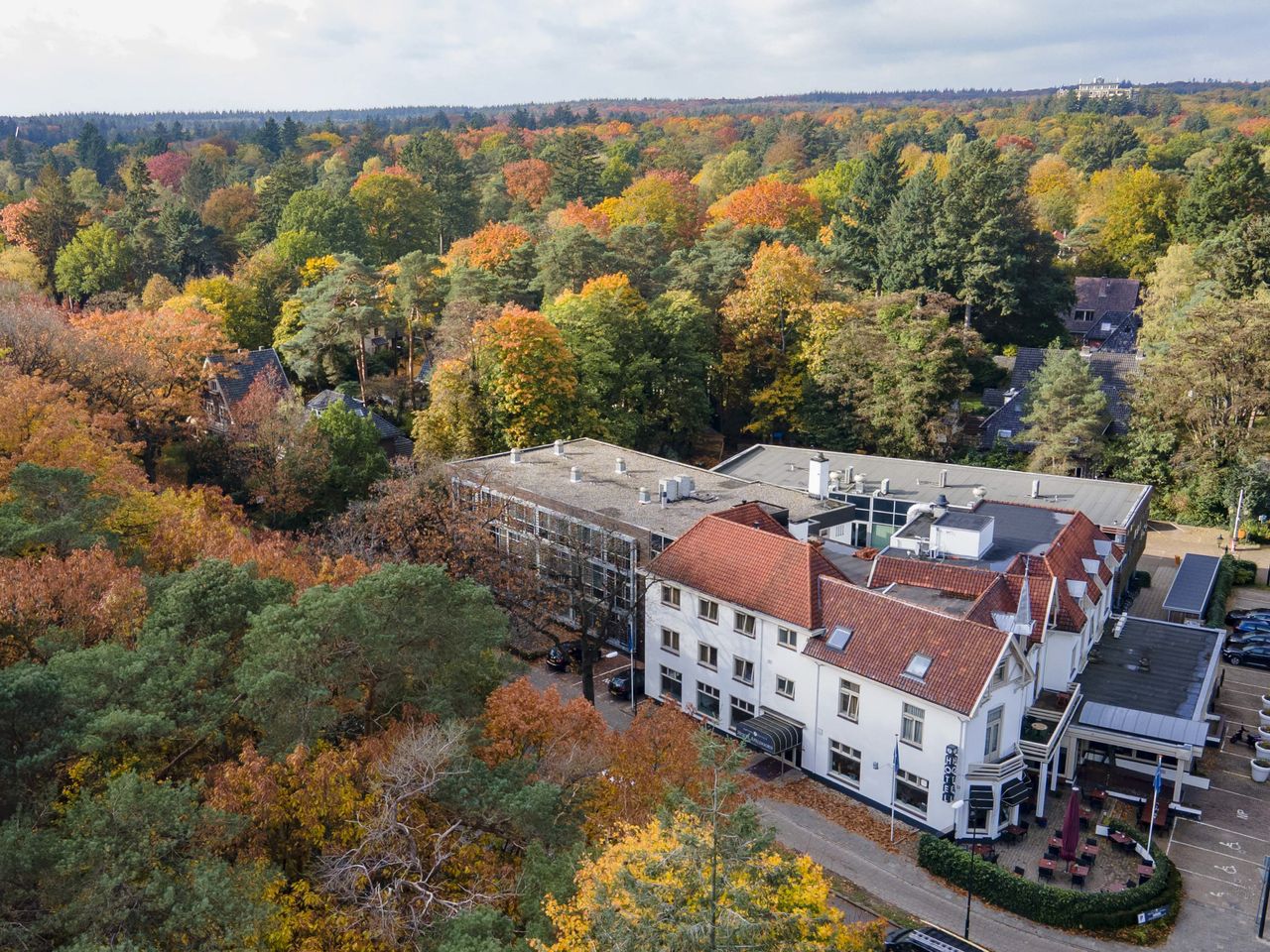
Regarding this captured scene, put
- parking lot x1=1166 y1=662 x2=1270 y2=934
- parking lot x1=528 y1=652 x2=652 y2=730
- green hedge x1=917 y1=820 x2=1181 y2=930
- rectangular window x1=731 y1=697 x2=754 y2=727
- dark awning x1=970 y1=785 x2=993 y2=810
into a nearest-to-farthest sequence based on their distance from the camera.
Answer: green hedge x1=917 y1=820 x2=1181 y2=930
parking lot x1=1166 y1=662 x2=1270 y2=934
dark awning x1=970 y1=785 x2=993 y2=810
rectangular window x1=731 y1=697 x2=754 y2=727
parking lot x1=528 y1=652 x2=652 y2=730

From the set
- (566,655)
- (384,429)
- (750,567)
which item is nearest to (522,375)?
(384,429)

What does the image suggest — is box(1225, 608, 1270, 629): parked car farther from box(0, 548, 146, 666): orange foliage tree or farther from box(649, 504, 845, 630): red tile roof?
box(0, 548, 146, 666): orange foliage tree

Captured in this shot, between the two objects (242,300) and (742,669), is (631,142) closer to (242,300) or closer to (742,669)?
(242,300)

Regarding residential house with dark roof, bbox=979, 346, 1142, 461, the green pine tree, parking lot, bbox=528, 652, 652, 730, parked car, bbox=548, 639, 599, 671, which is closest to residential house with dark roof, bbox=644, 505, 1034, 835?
parking lot, bbox=528, 652, 652, 730

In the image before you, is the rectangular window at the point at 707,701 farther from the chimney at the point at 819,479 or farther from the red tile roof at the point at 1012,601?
the chimney at the point at 819,479

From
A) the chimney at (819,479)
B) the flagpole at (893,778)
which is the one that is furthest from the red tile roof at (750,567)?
the chimney at (819,479)

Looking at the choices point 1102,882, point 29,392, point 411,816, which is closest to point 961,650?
point 1102,882
